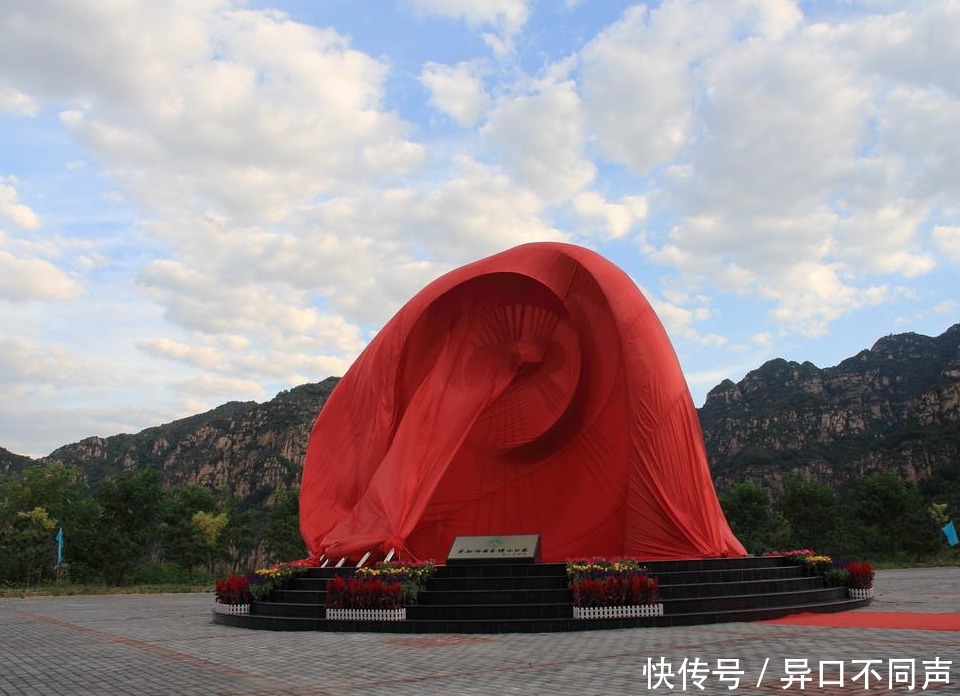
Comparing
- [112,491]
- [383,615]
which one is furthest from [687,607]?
[112,491]

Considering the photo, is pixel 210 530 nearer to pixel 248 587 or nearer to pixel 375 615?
pixel 248 587

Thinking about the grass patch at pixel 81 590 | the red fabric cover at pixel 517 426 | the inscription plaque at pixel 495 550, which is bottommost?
the grass patch at pixel 81 590

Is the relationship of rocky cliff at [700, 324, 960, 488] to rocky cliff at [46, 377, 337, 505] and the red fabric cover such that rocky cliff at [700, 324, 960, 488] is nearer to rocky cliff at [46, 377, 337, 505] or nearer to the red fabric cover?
rocky cliff at [46, 377, 337, 505]

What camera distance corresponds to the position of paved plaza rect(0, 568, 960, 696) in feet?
20.8

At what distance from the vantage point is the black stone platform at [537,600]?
437 inches

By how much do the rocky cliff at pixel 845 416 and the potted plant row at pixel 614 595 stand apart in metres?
→ 49.8

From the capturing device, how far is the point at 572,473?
16.6m

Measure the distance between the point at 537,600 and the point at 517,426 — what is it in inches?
232

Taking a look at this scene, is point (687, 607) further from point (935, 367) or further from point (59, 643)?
point (935, 367)

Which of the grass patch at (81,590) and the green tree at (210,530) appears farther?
the green tree at (210,530)

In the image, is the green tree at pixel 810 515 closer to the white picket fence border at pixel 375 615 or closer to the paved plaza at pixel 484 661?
the paved plaza at pixel 484 661

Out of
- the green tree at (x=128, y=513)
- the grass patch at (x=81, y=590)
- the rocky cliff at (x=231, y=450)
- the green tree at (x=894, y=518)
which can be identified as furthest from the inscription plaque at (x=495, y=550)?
the rocky cliff at (x=231, y=450)

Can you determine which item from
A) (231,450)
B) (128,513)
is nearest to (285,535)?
(128,513)

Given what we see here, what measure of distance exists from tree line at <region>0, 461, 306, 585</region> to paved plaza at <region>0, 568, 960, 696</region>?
24.3 meters
